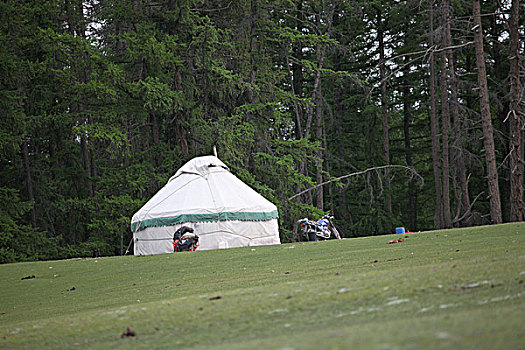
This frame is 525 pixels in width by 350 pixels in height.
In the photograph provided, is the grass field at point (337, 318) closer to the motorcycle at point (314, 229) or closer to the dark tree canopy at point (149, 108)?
the motorcycle at point (314, 229)

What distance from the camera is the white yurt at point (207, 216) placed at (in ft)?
49.3

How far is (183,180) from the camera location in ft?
54.1

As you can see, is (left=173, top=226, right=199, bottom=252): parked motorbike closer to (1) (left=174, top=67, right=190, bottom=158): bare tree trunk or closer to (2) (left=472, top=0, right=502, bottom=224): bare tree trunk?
(1) (left=174, top=67, right=190, bottom=158): bare tree trunk

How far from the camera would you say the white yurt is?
15.0m

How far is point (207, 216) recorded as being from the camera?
49.3ft

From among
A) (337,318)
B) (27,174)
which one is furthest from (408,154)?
(337,318)

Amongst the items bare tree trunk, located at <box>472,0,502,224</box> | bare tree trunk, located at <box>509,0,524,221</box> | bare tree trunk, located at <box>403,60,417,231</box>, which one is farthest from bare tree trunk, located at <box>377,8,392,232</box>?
bare tree trunk, located at <box>509,0,524,221</box>

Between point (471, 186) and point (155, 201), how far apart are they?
685 inches

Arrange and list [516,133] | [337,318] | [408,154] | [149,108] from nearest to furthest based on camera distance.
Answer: [337,318], [516,133], [149,108], [408,154]

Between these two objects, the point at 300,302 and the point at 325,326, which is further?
the point at 300,302

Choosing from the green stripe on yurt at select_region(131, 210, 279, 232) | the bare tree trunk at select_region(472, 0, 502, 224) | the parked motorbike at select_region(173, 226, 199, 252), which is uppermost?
the bare tree trunk at select_region(472, 0, 502, 224)

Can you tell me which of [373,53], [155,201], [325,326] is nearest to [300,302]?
[325,326]

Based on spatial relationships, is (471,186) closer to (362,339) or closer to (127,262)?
(127,262)

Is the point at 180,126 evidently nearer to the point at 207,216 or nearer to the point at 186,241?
the point at 207,216
